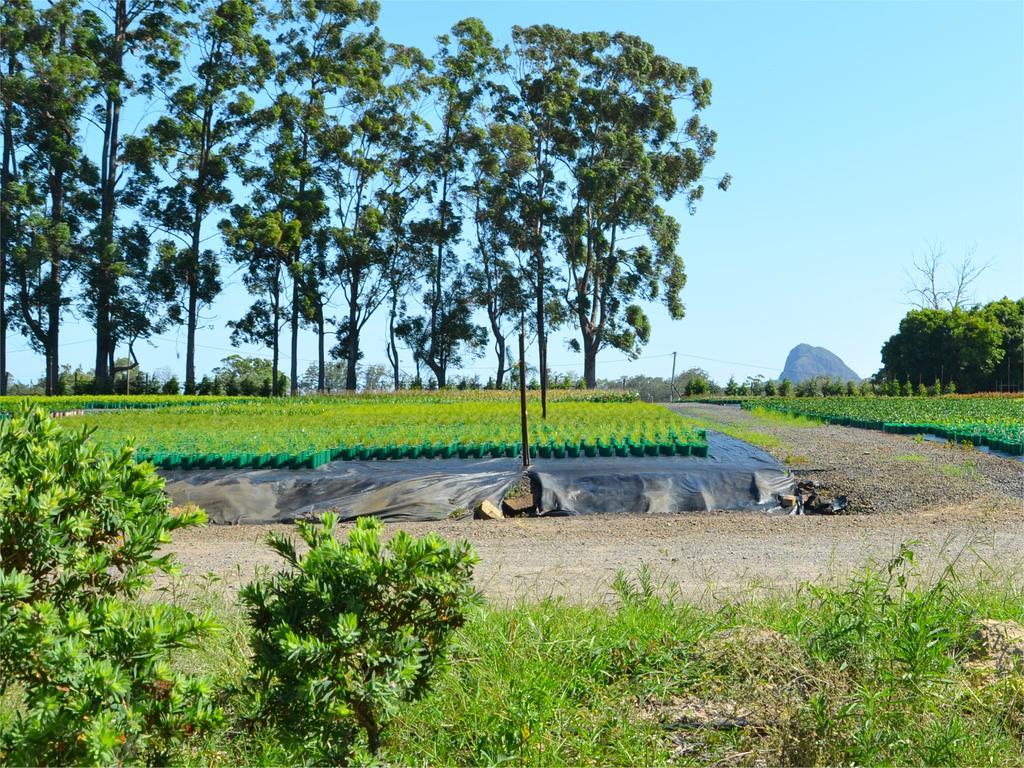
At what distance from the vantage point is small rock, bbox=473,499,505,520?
9.11 m

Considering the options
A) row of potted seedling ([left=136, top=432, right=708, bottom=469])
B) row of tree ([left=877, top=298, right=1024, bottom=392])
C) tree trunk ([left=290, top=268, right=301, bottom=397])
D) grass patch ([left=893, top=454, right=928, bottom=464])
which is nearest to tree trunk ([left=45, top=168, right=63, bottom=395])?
tree trunk ([left=290, top=268, right=301, bottom=397])

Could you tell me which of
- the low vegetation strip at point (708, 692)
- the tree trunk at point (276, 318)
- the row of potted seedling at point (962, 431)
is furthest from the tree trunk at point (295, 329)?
the low vegetation strip at point (708, 692)

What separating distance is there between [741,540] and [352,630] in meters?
5.58

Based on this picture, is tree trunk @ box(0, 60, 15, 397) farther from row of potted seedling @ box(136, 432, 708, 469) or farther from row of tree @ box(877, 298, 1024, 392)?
row of tree @ box(877, 298, 1024, 392)

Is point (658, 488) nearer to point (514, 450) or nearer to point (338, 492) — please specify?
point (514, 450)

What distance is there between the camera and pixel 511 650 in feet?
10.9

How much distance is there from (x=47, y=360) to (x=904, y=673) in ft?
120

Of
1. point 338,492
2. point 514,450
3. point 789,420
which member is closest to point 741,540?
point 338,492

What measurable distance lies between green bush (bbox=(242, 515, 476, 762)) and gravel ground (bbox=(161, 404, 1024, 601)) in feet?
6.41

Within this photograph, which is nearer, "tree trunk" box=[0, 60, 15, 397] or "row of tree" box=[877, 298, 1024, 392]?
"tree trunk" box=[0, 60, 15, 397]

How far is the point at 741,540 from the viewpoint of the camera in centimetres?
733

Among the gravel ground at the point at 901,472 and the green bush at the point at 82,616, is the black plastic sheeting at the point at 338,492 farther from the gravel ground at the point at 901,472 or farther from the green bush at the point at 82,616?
the green bush at the point at 82,616

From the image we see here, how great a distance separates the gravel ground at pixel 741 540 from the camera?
219 inches

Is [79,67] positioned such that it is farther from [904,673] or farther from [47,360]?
[904,673]
